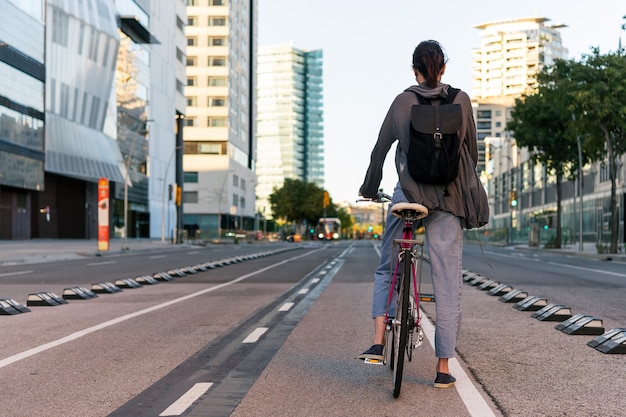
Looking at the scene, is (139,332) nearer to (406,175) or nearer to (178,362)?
(178,362)

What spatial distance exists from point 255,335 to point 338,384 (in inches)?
101

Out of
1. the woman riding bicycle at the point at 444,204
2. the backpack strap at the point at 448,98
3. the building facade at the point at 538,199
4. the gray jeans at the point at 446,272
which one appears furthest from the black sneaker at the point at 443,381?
the building facade at the point at 538,199

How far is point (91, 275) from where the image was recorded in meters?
19.5

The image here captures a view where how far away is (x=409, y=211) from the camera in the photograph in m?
4.91

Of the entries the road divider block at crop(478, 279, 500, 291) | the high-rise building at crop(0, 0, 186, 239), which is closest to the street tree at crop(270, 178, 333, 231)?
the high-rise building at crop(0, 0, 186, 239)

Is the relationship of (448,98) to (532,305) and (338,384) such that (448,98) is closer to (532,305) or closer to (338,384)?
(338,384)

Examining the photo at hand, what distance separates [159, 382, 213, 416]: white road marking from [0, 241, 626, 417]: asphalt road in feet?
0.04

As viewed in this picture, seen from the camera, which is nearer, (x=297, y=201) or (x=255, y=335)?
(x=255, y=335)

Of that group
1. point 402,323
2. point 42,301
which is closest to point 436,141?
point 402,323

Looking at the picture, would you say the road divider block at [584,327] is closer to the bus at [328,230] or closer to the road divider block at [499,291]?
the road divider block at [499,291]

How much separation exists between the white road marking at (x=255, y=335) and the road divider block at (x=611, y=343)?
9.83ft

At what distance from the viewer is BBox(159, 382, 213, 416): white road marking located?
14.8ft

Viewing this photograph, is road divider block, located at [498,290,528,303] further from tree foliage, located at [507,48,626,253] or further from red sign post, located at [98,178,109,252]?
red sign post, located at [98,178,109,252]

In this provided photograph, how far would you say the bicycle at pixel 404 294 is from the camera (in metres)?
4.82
